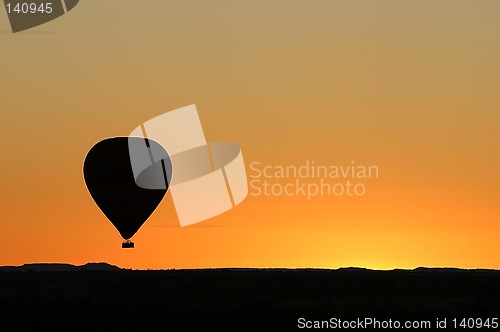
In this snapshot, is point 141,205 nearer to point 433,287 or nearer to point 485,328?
point 433,287

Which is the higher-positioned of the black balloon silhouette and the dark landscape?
the black balloon silhouette

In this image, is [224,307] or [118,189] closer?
[224,307]

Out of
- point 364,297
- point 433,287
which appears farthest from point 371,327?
point 433,287

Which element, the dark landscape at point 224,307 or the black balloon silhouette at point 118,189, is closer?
the dark landscape at point 224,307

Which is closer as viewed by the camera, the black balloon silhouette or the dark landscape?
the dark landscape

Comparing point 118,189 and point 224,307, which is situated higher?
point 118,189

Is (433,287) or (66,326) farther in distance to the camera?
(433,287)

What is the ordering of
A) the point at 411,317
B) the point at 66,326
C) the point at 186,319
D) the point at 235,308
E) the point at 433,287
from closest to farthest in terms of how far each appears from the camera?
1. the point at 66,326
2. the point at 186,319
3. the point at 411,317
4. the point at 235,308
5. the point at 433,287

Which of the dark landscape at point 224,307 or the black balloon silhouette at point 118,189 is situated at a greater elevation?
the black balloon silhouette at point 118,189
